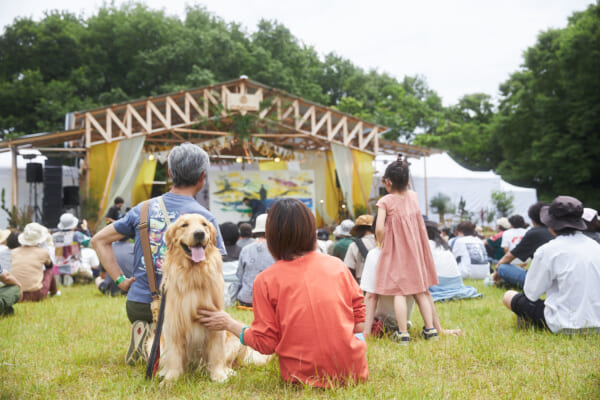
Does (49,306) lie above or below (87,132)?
below

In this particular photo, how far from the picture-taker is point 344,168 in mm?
16609

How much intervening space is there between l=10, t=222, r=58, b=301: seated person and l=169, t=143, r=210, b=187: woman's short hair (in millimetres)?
4367

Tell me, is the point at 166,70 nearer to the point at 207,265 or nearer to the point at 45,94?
the point at 45,94

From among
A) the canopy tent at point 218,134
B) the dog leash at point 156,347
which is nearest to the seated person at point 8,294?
the dog leash at point 156,347

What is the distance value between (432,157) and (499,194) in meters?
4.22

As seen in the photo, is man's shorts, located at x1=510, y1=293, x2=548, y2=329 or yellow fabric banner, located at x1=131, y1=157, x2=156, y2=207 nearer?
man's shorts, located at x1=510, y1=293, x2=548, y2=329

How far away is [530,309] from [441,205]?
1628cm

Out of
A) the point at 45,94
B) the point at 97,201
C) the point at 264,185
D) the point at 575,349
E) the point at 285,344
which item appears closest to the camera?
the point at 285,344

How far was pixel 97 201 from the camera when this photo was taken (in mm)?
13641

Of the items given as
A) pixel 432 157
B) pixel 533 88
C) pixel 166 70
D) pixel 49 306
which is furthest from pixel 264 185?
pixel 533 88

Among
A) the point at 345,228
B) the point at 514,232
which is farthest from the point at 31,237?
the point at 514,232

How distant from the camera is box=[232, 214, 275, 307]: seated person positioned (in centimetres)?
540

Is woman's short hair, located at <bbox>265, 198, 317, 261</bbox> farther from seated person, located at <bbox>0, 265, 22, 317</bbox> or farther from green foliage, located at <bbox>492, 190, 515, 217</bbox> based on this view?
green foliage, located at <bbox>492, 190, 515, 217</bbox>

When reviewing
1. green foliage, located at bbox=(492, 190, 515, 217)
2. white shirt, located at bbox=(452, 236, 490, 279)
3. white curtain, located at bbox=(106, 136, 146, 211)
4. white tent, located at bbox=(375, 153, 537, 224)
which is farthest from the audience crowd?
white tent, located at bbox=(375, 153, 537, 224)
